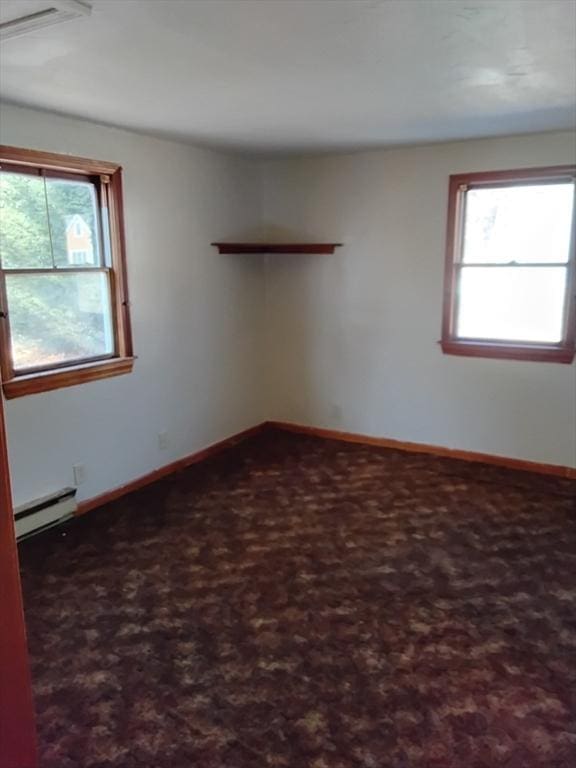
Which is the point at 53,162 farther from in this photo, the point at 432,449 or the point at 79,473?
the point at 432,449

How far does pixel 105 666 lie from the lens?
234cm

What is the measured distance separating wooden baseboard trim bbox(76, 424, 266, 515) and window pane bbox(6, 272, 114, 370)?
93 centimetres

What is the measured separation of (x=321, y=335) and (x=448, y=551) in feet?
7.89

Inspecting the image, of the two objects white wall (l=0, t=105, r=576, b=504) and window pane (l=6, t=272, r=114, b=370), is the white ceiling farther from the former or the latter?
window pane (l=6, t=272, r=114, b=370)

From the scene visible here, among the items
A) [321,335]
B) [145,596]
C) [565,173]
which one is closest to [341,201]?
[321,335]

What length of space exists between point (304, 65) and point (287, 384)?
130 inches

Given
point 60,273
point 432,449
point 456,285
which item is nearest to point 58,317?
point 60,273

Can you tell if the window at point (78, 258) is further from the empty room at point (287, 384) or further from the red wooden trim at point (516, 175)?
the red wooden trim at point (516, 175)

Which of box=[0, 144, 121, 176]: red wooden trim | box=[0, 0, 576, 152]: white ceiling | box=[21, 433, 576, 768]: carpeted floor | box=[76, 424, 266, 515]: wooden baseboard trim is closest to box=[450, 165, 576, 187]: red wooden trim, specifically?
box=[0, 0, 576, 152]: white ceiling

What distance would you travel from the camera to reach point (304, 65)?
2396 millimetres

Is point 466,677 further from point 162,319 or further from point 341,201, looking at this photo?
point 341,201

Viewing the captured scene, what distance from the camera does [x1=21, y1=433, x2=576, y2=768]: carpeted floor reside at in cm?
198

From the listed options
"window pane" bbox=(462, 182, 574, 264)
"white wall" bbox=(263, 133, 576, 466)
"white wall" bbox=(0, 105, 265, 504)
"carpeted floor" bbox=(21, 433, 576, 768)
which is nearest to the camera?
"carpeted floor" bbox=(21, 433, 576, 768)

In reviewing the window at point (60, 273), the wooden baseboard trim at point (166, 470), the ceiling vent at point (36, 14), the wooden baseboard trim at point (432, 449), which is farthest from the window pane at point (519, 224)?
the ceiling vent at point (36, 14)
